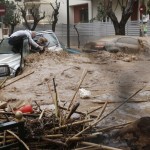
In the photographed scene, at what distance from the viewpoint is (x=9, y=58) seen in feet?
33.8

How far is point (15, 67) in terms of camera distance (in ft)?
32.1

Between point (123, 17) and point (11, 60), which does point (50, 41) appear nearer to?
point (11, 60)

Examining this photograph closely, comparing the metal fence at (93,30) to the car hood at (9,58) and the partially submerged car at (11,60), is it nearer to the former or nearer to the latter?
the partially submerged car at (11,60)

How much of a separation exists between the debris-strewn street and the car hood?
287 millimetres

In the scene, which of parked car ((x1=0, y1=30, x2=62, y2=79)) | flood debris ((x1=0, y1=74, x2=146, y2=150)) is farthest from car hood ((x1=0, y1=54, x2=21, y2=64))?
flood debris ((x1=0, y1=74, x2=146, y2=150))

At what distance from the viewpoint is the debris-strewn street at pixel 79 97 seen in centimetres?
437

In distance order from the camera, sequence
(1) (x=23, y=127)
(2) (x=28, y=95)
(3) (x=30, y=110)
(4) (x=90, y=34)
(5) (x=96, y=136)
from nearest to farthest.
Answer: (1) (x=23, y=127), (5) (x=96, y=136), (3) (x=30, y=110), (2) (x=28, y=95), (4) (x=90, y=34)

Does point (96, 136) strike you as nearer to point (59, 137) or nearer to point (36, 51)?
point (59, 137)

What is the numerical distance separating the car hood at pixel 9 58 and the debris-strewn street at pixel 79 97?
0.29m

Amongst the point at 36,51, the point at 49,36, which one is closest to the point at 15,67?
the point at 36,51

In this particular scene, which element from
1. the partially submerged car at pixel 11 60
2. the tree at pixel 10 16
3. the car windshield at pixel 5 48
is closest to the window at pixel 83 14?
the tree at pixel 10 16

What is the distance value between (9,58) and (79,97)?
3.31 m

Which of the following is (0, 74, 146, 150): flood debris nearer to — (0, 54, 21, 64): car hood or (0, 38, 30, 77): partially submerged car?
(0, 38, 30, 77): partially submerged car

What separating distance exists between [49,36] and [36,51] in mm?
2618
